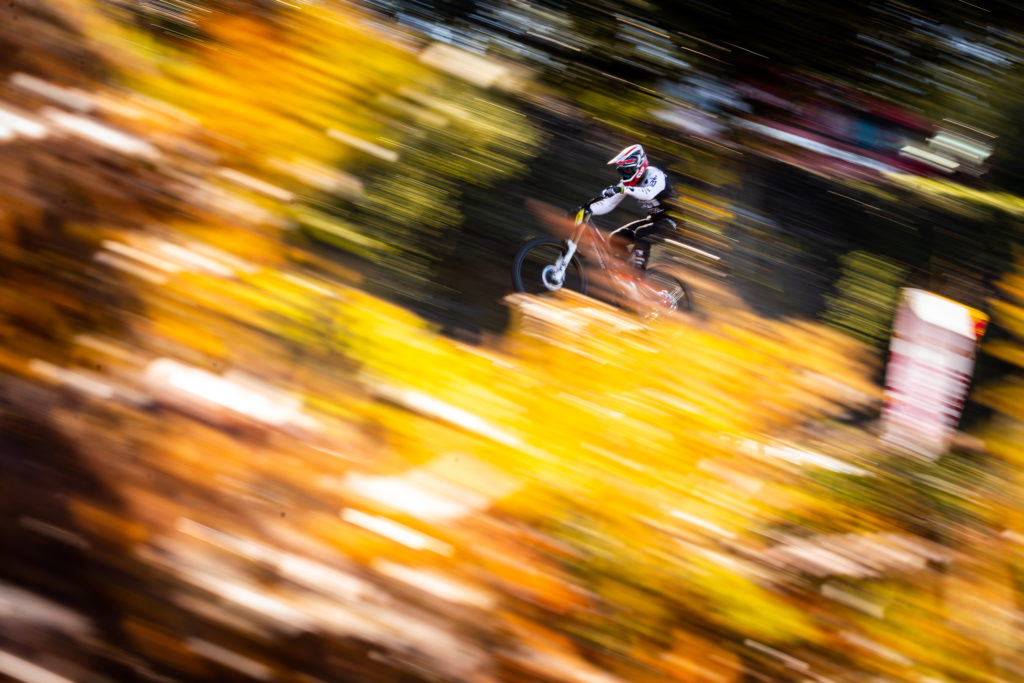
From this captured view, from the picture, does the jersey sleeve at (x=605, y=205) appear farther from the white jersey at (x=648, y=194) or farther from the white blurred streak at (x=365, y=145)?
the white blurred streak at (x=365, y=145)

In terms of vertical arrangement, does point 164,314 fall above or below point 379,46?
below

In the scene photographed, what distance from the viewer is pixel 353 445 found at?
45.2 inches

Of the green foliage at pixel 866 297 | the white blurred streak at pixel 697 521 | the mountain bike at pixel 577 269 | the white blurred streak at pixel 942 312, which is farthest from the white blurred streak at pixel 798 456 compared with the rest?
the mountain bike at pixel 577 269

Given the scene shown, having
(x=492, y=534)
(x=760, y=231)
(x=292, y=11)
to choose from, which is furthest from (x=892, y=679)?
(x=292, y=11)

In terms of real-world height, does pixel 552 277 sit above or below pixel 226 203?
above

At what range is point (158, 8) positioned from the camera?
1.21 meters

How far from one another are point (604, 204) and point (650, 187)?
0.22 meters

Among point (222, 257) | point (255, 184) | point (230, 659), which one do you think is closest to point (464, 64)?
point (255, 184)

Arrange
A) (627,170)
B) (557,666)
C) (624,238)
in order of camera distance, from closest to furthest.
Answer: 1. (557,666)
2. (627,170)
3. (624,238)

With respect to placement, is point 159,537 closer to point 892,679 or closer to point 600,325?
point 600,325

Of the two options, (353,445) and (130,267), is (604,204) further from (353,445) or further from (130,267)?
(130,267)

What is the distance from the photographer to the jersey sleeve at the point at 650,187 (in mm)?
1867

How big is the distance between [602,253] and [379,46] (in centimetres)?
113

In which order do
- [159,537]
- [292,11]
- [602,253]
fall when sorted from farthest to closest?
1. [602,253]
2. [292,11]
3. [159,537]
